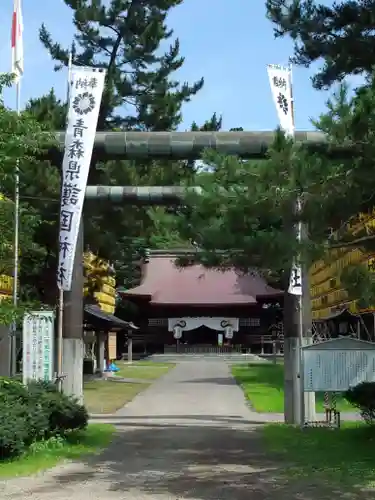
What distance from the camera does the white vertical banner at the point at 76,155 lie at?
13.1 metres

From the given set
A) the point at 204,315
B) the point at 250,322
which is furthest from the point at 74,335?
the point at 250,322

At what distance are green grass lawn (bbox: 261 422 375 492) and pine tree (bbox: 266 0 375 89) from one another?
5.31 m

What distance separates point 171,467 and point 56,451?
1.93 m

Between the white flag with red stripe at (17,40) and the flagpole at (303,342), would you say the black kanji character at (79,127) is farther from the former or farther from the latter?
the flagpole at (303,342)

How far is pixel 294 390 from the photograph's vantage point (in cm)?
1386

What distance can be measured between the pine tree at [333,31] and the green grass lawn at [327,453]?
5.31 m

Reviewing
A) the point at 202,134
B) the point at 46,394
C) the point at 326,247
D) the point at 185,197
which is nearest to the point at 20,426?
the point at 46,394

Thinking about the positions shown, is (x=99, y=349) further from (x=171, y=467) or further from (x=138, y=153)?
(x=171, y=467)

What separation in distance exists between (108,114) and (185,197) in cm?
1528

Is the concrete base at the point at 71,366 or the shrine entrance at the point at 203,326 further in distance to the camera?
the shrine entrance at the point at 203,326

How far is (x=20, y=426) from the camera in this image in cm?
906

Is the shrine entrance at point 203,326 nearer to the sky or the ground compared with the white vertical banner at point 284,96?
nearer to the ground

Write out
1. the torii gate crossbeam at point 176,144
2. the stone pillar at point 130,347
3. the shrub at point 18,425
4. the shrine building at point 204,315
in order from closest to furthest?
the shrub at point 18,425 → the torii gate crossbeam at point 176,144 → the stone pillar at point 130,347 → the shrine building at point 204,315

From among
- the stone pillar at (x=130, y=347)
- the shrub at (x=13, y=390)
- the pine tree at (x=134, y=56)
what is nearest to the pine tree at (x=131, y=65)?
the pine tree at (x=134, y=56)
